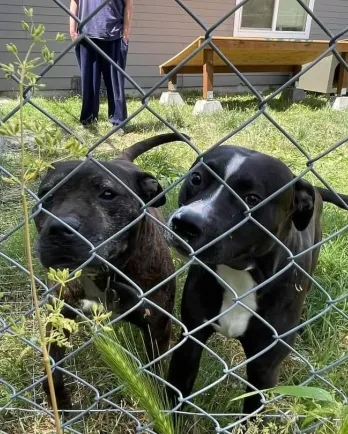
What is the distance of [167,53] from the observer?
11523 mm

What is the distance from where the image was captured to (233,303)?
198 centimetres

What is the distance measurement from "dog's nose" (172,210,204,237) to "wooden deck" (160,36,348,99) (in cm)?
699

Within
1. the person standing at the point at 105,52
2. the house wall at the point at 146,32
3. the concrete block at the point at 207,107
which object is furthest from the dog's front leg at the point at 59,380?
the house wall at the point at 146,32

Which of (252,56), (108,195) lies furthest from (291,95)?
(108,195)

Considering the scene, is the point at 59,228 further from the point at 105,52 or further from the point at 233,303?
the point at 105,52

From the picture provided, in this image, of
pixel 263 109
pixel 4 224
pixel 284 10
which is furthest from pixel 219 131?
pixel 284 10

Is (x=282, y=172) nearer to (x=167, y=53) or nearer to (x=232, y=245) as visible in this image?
(x=232, y=245)

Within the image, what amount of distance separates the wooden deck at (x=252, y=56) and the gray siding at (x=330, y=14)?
290cm

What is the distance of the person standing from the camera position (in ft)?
22.6

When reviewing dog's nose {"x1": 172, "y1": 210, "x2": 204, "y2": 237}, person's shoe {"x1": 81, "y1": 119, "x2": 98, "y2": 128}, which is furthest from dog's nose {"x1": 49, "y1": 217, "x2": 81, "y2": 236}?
person's shoe {"x1": 81, "y1": 119, "x2": 98, "y2": 128}

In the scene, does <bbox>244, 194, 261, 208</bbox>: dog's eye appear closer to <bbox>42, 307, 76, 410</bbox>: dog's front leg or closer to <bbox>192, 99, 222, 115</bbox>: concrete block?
<bbox>42, 307, 76, 410</bbox>: dog's front leg

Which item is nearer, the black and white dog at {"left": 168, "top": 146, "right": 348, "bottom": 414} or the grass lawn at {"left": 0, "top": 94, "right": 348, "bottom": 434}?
the black and white dog at {"left": 168, "top": 146, "right": 348, "bottom": 414}

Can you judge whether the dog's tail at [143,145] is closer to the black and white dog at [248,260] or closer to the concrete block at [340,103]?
the black and white dog at [248,260]

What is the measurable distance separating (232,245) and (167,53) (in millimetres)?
10568
